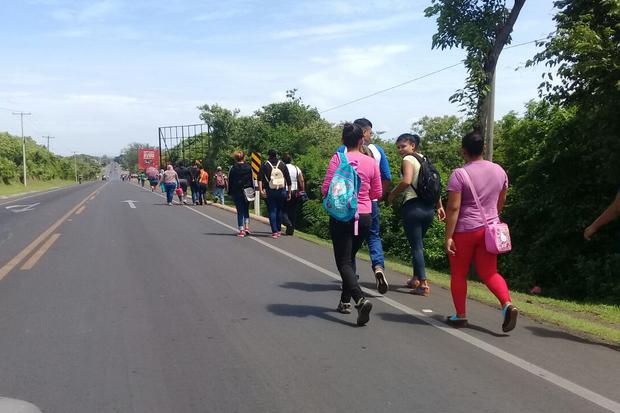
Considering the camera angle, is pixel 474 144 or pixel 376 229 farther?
pixel 376 229

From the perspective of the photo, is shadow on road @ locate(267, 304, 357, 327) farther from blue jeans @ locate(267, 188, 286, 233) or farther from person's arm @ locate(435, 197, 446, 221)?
blue jeans @ locate(267, 188, 286, 233)

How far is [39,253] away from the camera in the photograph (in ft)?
33.4

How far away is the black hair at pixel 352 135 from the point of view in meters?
5.67

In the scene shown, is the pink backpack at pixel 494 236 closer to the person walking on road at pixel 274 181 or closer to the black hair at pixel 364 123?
the black hair at pixel 364 123

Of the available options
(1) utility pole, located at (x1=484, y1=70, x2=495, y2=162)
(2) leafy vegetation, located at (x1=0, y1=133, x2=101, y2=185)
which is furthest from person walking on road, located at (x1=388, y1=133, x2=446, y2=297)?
(2) leafy vegetation, located at (x1=0, y1=133, x2=101, y2=185)

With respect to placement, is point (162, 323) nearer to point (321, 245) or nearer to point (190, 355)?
point (190, 355)

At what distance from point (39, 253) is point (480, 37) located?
9848 mm

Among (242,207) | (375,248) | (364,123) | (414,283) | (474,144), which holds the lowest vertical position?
(414,283)

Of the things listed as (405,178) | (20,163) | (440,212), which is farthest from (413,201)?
(20,163)

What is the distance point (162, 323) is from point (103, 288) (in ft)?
6.53

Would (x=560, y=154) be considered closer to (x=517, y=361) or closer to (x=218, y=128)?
(x=517, y=361)

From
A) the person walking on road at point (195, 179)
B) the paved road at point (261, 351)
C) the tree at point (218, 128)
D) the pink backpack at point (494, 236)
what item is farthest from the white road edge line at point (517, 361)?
→ the tree at point (218, 128)

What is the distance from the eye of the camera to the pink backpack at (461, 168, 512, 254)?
5.13 metres

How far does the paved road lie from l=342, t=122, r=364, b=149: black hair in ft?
5.76
